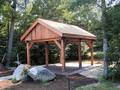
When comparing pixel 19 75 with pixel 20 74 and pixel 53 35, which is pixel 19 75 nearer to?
pixel 20 74

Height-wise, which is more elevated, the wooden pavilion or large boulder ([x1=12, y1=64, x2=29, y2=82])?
the wooden pavilion

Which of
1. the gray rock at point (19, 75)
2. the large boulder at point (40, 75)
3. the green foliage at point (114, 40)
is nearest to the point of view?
the green foliage at point (114, 40)

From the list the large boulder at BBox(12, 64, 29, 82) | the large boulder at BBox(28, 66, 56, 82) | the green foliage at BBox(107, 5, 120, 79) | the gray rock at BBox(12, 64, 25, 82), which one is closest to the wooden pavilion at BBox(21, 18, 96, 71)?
the large boulder at BBox(28, 66, 56, 82)

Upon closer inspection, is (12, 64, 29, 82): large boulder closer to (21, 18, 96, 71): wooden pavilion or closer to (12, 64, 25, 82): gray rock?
(12, 64, 25, 82): gray rock

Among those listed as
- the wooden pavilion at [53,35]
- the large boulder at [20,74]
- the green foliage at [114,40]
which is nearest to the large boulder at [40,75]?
the large boulder at [20,74]

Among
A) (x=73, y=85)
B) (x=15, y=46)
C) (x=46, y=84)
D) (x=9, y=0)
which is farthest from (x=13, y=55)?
(x=73, y=85)

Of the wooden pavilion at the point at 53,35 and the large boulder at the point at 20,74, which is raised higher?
the wooden pavilion at the point at 53,35

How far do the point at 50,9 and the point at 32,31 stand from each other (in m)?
12.1

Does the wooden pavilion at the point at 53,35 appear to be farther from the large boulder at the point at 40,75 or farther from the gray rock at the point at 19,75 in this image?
the gray rock at the point at 19,75

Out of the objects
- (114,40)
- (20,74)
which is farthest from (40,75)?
(114,40)

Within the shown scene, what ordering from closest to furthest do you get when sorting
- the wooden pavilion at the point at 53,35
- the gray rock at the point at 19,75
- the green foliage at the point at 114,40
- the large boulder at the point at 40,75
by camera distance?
the green foliage at the point at 114,40, the large boulder at the point at 40,75, the gray rock at the point at 19,75, the wooden pavilion at the point at 53,35

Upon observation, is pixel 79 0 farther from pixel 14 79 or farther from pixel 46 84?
pixel 14 79

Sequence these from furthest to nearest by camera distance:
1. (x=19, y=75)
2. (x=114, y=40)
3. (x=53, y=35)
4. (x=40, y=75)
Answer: (x=53, y=35) → (x=19, y=75) → (x=40, y=75) → (x=114, y=40)

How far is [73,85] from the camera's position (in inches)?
414
